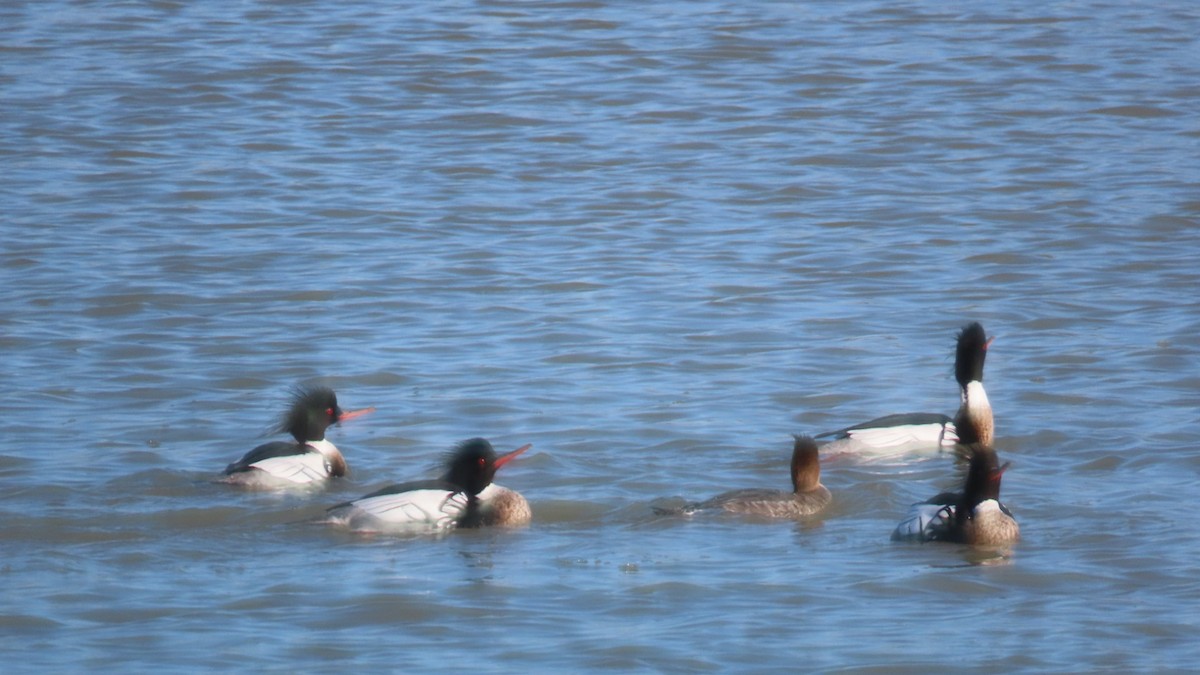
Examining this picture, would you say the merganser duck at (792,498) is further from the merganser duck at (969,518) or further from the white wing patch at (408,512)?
the white wing patch at (408,512)

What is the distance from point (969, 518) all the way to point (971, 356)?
2.90 m

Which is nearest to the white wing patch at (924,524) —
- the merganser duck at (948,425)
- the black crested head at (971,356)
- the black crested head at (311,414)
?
the merganser duck at (948,425)

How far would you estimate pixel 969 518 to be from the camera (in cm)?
852

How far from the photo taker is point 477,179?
18.0m

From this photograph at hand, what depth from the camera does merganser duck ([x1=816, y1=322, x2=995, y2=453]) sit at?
10.5 meters

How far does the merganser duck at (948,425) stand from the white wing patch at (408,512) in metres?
2.41

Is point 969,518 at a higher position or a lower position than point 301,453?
higher

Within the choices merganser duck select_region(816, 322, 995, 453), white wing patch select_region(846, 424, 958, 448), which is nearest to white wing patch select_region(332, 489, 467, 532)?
merganser duck select_region(816, 322, 995, 453)

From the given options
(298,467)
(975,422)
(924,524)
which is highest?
(924,524)

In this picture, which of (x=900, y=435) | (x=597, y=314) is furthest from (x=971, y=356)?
(x=597, y=314)

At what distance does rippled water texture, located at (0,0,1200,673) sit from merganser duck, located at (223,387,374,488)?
0.46 ft

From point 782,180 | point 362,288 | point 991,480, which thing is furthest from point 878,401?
point 782,180

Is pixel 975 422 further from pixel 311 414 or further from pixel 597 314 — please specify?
pixel 311 414

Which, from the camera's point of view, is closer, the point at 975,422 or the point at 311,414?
the point at 311,414
